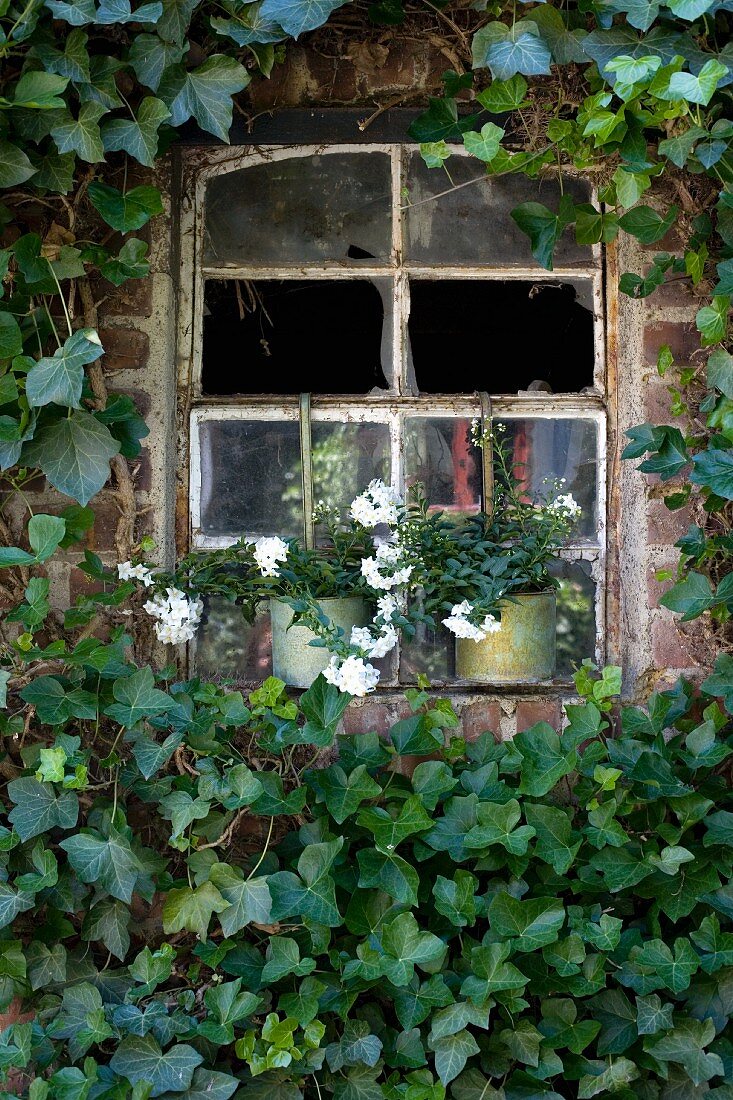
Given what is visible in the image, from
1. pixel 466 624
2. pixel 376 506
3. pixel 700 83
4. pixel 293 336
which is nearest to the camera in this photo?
pixel 700 83

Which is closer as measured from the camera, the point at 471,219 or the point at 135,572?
the point at 135,572

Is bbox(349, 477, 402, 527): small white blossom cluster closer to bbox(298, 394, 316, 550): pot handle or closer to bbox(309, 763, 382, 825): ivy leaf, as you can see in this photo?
bbox(298, 394, 316, 550): pot handle

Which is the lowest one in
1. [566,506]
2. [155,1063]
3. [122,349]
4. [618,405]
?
[155,1063]

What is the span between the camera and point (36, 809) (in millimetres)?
1566

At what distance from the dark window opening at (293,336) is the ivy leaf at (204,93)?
37 centimetres

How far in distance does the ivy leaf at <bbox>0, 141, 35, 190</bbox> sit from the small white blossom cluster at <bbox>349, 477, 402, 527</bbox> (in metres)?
A: 0.75

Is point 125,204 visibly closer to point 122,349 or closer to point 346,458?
point 122,349

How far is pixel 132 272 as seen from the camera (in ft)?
5.48

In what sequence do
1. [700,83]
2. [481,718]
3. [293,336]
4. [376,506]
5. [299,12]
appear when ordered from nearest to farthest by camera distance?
[700,83] → [299,12] → [376,506] → [481,718] → [293,336]

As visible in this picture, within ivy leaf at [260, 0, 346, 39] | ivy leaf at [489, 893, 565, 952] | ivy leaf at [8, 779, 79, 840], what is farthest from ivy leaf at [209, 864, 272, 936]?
ivy leaf at [260, 0, 346, 39]

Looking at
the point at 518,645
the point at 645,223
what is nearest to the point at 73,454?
the point at 518,645

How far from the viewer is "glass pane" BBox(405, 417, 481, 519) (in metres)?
1.91

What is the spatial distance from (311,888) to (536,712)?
0.55 meters

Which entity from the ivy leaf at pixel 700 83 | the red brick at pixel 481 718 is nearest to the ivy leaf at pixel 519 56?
the ivy leaf at pixel 700 83
